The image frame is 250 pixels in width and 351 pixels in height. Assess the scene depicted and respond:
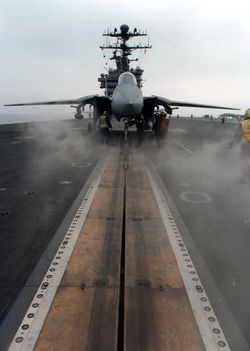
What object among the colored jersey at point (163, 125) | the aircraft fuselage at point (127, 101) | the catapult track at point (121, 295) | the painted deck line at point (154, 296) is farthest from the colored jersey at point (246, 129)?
the painted deck line at point (154, 296)

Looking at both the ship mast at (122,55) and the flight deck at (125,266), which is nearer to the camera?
the flight deck at (125,266)

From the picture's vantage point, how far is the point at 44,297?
3529mm

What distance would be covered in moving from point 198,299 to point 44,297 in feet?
7.23

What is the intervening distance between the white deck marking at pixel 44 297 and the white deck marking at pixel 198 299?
1989 mm

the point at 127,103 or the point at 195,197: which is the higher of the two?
the point at 127,103

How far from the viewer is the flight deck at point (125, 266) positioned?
296cm

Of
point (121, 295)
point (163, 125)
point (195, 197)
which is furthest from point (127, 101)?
point (121, 295)

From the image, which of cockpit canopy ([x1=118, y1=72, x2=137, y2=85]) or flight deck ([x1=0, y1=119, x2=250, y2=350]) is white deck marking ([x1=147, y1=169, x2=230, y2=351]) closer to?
flight deck ([x1=0, y1=119, x2=250, y2=350])

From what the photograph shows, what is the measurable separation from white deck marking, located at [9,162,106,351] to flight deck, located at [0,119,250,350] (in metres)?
0.02

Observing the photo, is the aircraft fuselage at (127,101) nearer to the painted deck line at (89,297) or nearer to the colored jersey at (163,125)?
the colored jersey at (163,125)

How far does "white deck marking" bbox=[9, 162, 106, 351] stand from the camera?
9.40 ft

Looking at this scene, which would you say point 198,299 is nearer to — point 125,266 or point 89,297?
point 125,266

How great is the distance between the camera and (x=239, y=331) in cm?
303

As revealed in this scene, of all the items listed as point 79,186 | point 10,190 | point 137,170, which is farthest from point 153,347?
point 137,170
